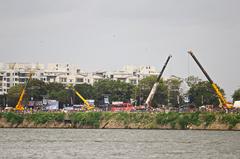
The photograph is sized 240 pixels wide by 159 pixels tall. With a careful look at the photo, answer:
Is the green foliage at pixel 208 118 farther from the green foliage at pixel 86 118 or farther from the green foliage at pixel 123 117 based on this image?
the green foliage at pixel 86 118

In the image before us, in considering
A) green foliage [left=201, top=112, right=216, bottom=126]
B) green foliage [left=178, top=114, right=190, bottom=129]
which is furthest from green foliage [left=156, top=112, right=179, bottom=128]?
green foliage [left=201, top=112, right=216, bottom=126]

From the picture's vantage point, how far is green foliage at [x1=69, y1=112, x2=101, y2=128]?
156 m

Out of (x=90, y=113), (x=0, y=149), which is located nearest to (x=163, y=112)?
(x=90, y=113)

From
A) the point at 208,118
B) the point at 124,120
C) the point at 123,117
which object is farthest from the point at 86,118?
the point at 208,118

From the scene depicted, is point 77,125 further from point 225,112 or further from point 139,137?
point 139,137

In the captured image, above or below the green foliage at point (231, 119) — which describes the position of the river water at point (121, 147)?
below

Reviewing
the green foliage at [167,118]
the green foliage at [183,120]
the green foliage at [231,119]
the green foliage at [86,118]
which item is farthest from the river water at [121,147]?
the green foliage at [86,118]

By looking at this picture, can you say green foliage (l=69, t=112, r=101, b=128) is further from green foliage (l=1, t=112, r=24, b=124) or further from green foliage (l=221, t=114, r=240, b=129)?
green foliage (l=221, t=114, r=240, b=129)

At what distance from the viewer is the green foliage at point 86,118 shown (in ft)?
512

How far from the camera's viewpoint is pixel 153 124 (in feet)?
489

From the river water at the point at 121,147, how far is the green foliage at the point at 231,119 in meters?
21.0

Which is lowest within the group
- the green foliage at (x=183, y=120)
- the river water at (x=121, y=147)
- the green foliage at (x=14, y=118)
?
the river water at (x=121, y=147)

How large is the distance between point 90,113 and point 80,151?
223 feet

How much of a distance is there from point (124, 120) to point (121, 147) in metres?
56.9
